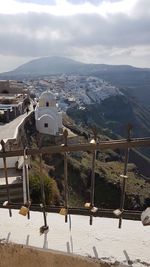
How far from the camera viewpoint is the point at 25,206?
3.76 m

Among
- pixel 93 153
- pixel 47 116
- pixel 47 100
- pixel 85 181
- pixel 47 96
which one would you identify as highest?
pixel 93 153

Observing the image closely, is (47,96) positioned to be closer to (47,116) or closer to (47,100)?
(47,100)

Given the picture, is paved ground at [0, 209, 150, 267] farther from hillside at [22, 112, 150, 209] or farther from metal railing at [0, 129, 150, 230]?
hillside at [22, 112, 150, 209]

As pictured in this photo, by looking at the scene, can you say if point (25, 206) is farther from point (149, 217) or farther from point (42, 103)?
point (42, 103)

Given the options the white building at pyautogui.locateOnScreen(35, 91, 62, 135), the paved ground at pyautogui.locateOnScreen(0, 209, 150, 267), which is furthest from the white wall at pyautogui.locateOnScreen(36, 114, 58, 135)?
the paved ground at pyautogui.locateOnScreen(0, 209, 150, 267)

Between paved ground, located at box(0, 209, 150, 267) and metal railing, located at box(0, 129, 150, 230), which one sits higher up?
metal railing, located at box(0, 129, 150, 230)

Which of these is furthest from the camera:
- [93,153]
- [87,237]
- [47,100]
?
[47,100]

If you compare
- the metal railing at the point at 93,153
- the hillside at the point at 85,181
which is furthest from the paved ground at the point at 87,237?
the hillside at the point at 85,181

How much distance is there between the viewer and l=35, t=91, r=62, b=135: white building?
29891mm

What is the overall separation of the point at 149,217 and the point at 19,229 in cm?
116

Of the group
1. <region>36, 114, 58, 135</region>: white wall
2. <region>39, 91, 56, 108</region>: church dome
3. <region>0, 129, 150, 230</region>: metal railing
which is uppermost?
<region>0, 129, 150, 230</region>: metal railing

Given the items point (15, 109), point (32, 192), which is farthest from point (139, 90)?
point (32, 192)

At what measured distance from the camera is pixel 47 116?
30047 millimetres

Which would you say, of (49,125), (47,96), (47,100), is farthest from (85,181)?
(47,96)
